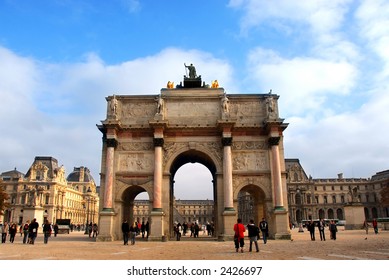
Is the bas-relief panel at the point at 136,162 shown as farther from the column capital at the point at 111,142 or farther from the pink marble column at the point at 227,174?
the pink marble column at the point at 227,174

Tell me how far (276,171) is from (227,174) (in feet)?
12.8

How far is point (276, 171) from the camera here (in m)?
27.3

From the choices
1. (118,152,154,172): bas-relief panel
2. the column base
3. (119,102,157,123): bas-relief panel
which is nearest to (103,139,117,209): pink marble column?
the column base

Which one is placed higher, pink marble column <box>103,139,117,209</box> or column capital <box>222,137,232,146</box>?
column capital <box>222,137,232,146</box>

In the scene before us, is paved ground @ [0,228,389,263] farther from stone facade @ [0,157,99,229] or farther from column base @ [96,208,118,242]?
stone facade @ [0,157,99,229]

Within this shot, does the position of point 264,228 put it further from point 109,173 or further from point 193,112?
point 109,173

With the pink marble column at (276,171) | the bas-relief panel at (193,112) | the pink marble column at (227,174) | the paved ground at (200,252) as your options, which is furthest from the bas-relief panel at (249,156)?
the paved ground at (200,252)

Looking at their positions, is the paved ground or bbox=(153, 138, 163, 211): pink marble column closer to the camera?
the paved ground

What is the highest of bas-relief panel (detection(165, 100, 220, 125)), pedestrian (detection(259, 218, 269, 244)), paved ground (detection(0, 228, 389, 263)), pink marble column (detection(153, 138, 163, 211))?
bas-relief panel (detection(165, 100, 220, 125))

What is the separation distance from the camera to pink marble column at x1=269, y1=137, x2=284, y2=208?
88.2 feet

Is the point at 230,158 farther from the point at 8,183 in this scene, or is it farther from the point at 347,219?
the point at 8,183

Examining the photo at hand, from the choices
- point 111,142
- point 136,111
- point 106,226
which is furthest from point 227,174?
point 106,226

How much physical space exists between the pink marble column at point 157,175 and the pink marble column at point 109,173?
3481mm
